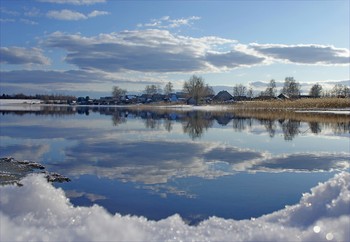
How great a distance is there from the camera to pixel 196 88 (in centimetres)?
10544

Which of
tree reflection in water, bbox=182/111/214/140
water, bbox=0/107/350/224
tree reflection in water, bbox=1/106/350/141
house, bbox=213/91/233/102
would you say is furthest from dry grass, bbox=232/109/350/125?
house, bbox=213/91/233/102

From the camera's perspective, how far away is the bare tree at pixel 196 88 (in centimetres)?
10566

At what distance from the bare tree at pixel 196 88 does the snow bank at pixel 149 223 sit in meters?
100

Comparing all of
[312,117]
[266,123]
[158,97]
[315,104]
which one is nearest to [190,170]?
[266,123]

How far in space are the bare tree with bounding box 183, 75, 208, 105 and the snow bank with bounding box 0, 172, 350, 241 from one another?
100 metres

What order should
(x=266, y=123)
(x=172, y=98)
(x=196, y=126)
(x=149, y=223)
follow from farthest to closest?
(x=172, y=98) → (x=266, y=123) → (x=196, y=126) → (x=149, y=223)

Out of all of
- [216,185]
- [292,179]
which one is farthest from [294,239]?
[292,179]

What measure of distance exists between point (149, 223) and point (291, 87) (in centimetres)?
11824

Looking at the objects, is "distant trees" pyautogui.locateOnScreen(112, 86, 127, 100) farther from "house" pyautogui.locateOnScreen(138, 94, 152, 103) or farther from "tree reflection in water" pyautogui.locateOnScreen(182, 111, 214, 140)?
"tree reflection in water" pyautogui.locateOnScreen(182, 111, 214, 140)

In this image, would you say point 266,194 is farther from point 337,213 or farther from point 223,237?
point 223,237

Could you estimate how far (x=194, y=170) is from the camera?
10883 millimetres

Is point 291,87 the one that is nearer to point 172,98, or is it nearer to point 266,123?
point 172,98

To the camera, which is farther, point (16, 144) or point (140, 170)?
point (16, 144)

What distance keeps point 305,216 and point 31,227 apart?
10.7ft
